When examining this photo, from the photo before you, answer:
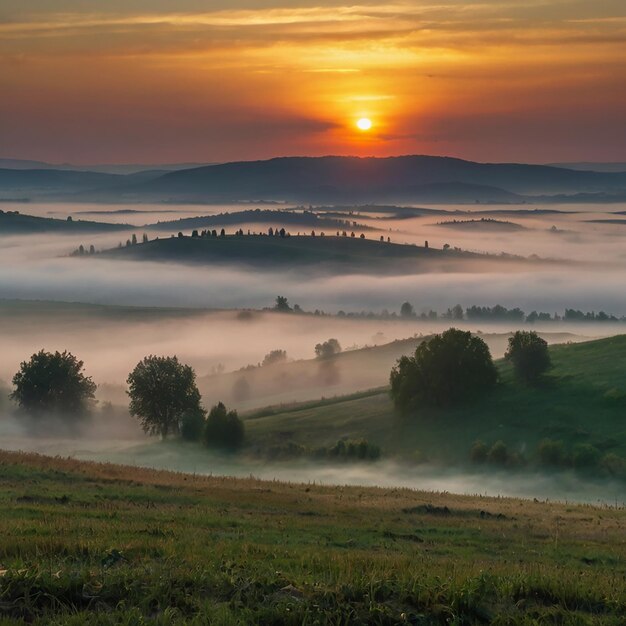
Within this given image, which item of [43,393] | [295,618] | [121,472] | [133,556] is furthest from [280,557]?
[43,393]

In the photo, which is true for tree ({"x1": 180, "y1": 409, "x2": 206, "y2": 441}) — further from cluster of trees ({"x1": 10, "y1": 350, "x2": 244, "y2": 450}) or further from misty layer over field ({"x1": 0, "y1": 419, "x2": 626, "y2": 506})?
misty layer over field ({"x1": 0, "y1": 419, "x2": 626, "y2": 506})

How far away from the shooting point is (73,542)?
1719cm

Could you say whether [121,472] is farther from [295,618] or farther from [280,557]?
[295,618]

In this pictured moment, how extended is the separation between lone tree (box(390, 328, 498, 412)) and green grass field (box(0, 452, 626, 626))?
75188mm

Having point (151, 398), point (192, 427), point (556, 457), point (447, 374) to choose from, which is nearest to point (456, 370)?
point (447, 374)

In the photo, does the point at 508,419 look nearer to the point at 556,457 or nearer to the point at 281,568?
the point at 556,457

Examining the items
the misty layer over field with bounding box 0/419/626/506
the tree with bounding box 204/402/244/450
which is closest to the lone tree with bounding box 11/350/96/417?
the misty layer over field with bounding box 0/419/626/506

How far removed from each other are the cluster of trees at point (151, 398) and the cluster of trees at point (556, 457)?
1079 inches

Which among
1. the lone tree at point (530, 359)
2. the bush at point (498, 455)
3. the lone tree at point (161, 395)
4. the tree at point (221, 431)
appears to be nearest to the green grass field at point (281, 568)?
the bush at point (498, 455)

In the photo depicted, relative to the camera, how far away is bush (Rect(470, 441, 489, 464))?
89312 mm

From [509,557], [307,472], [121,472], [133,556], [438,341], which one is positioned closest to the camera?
[133,556]

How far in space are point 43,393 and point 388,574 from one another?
114 metres

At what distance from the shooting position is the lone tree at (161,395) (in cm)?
11456

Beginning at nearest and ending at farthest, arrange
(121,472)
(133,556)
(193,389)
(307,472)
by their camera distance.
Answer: (133,556)
(121,472)
(307,472)
(193,389)
